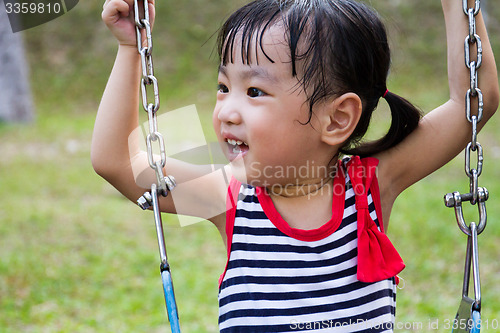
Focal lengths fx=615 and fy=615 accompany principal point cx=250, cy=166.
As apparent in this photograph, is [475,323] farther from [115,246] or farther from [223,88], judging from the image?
[115,246]

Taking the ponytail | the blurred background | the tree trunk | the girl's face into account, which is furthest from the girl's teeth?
the tree trunk

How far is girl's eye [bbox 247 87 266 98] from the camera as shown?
59.9 inches

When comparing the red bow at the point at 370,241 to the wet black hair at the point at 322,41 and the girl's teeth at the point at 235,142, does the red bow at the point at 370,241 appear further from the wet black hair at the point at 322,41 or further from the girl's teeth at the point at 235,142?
the girl's teeth at the point at 235,142

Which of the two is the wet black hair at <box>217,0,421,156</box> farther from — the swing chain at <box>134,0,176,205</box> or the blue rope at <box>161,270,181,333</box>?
the blue rope at <box>161,270,181,333</box>

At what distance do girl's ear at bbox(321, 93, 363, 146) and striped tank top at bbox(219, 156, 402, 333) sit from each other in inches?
6.9

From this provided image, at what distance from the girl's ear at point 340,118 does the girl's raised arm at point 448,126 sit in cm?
17

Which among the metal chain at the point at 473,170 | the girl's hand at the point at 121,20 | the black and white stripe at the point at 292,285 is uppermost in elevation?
the girl's hand at the point at 121,20

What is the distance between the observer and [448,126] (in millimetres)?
1679

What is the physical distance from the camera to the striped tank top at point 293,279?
1571mm

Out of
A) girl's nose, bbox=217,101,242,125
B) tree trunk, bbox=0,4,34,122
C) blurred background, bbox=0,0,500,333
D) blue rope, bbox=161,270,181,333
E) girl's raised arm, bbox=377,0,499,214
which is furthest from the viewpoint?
tree trunk, bbox=0,4,34,122

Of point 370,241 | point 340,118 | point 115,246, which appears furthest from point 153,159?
point 115,246

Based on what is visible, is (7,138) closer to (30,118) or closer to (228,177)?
(30,118)

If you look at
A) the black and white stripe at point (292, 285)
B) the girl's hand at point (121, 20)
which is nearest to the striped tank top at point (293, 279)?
the black and white stripe at point (292, 285)

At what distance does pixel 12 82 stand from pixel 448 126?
8.18 meters
